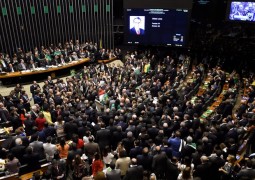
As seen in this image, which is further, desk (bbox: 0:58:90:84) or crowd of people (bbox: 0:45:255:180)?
desk (bbox: 0:58:90:84)

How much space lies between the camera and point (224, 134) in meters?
8.07

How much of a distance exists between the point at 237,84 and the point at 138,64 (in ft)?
18.3

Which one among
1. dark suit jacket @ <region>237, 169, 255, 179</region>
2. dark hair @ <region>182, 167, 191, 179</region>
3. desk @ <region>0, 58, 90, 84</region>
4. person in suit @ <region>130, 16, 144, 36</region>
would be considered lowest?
desk @ <region>0, 58, 90, 84</region>

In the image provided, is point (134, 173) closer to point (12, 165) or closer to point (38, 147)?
point (38, 147)

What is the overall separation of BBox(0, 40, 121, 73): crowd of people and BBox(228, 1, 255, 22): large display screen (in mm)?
7716

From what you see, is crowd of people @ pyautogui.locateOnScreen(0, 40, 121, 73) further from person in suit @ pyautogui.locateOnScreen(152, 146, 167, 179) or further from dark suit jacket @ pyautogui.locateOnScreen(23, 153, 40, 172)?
person in suit @ pyautogui.locateOnScreen(152, 146, 167, 179)

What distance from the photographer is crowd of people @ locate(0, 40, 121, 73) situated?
51.1ft

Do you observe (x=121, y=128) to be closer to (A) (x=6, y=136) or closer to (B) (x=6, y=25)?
(A) (x=6, y=136)

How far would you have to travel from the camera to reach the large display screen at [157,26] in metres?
17.4

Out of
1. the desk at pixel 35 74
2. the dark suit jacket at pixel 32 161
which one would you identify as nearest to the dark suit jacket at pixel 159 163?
the dark suit jacket at pixel 32 161

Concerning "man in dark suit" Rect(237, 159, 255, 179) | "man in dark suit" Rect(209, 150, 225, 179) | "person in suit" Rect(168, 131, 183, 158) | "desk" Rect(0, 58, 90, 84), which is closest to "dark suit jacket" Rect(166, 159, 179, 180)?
"man in dark suit" Rect(209, 150, 225, 179)

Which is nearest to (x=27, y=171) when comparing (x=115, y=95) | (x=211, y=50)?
(x=115, y=95)

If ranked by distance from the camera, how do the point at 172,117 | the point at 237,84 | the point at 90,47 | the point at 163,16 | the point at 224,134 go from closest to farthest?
the point at 224,134
the point at 172,117
the point at 237,84
the point at 163,16
the point at 90,47

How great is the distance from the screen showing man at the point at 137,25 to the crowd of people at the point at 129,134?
5.53m
